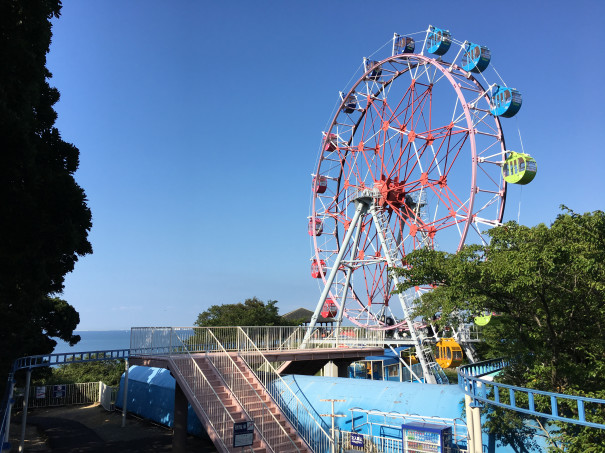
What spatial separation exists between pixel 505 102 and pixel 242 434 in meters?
20.1

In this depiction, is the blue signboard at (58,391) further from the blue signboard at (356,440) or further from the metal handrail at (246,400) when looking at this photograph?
the blue signboard at (356,440)

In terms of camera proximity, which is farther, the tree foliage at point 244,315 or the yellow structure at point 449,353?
the tree foliage at point 244,315

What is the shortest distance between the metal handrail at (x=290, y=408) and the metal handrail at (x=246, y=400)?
1.88 feet

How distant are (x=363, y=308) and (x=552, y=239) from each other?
932 inches

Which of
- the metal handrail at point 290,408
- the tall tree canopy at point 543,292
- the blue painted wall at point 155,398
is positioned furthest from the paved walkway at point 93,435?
the tall tree canopy at point 543,292

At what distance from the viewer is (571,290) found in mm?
11406

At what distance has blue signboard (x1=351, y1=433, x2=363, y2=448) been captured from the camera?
13.5 meters

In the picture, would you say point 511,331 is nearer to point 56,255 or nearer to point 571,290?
point 571,290

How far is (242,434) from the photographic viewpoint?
38.7 feet

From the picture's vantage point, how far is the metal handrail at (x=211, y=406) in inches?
509

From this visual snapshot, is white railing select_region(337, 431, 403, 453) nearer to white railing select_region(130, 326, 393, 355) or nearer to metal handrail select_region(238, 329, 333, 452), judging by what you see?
metal handrail select_region(238, 329, 333, 452)

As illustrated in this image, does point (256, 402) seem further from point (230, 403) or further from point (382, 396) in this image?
point (382, 396)

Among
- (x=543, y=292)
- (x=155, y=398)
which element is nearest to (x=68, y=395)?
(x=155, y=398)

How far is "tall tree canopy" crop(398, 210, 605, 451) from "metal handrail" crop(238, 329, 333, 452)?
16.7 ft
